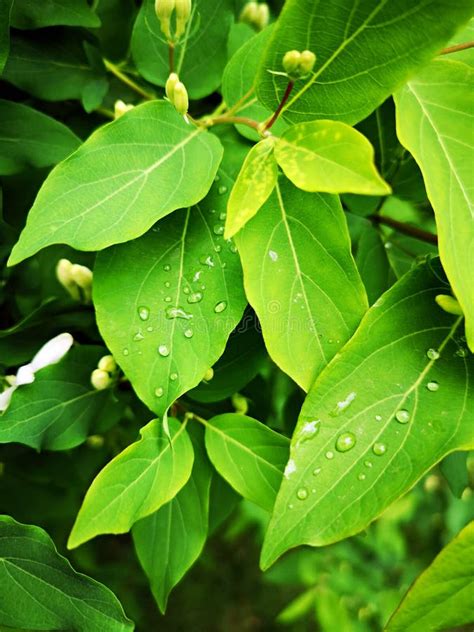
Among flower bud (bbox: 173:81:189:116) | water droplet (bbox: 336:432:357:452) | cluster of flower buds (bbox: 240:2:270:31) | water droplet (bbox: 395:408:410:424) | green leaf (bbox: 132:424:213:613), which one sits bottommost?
green leaf (bbox: 132:424:213:613)

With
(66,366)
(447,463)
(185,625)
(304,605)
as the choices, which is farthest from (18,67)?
(185,625)

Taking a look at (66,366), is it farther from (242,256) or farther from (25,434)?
(242,256)

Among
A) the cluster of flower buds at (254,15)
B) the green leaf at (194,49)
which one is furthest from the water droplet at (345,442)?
the cluster of flower buds at (254,15)

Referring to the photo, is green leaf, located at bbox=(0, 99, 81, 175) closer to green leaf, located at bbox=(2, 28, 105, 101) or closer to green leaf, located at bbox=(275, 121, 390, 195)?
green leaf, located at bbox=(2, 28, 105, 101)

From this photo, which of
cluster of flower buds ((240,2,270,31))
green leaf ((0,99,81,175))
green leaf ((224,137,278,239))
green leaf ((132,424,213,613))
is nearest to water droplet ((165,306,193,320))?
green leaf ((224,137,278,239))

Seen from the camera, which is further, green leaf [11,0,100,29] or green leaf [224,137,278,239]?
green leaf [11,0,100,29]
